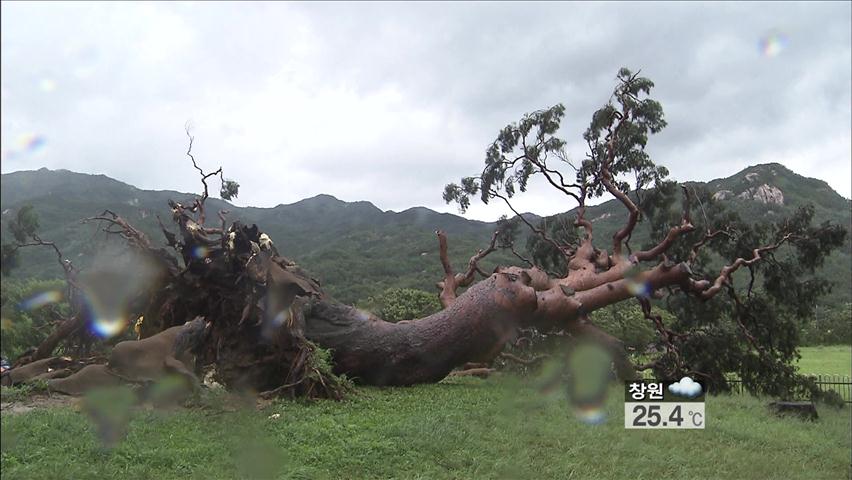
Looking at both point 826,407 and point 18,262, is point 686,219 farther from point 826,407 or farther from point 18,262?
point 18,262

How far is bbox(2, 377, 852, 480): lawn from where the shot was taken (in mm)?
4512

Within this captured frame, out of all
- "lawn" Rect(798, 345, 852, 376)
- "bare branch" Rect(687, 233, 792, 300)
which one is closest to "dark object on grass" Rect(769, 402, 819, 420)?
"bare branch" Rect(687, 233, 792, 300)

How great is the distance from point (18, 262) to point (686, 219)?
11.3 meters

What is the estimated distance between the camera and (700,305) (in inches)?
539

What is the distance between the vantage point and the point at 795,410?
31.5ft

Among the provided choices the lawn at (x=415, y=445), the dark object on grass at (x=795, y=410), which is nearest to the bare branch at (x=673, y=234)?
the dark object on grass at (x=795, y=410)

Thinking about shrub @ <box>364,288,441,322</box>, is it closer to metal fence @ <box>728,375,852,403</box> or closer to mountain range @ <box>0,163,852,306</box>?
mountain range @ <box>0,163,852,306</box>

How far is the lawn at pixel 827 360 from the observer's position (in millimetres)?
18333

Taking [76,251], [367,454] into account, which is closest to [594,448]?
[367,454]

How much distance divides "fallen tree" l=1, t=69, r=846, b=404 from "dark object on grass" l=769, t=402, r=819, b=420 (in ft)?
6.09

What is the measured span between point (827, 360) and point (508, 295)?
18.3 meters

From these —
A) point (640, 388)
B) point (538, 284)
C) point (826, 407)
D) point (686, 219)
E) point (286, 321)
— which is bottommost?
point (826, 407)
